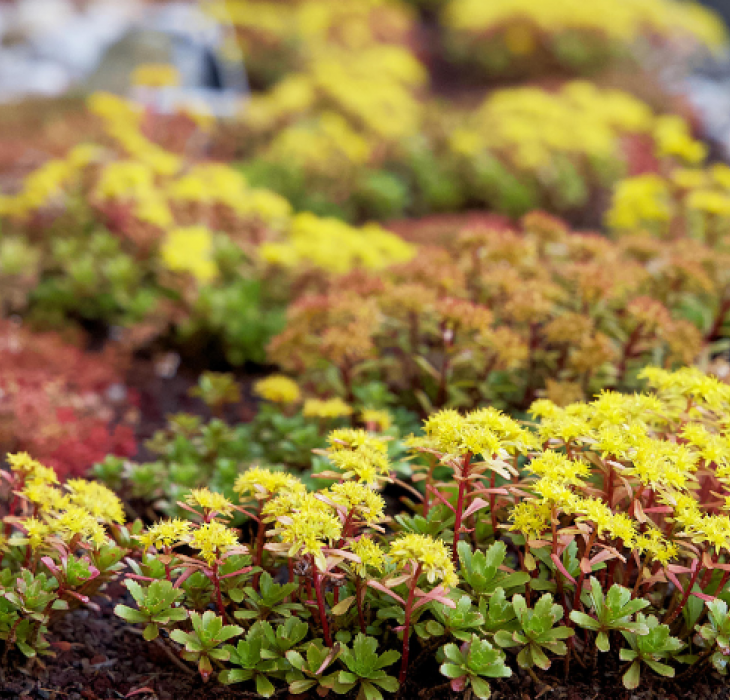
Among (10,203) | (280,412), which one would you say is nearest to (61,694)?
(280,412)

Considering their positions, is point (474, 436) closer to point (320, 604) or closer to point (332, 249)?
point (320, 604)

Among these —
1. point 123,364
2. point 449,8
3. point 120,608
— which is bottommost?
point 123,364

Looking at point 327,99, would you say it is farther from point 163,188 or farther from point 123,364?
point 123,364

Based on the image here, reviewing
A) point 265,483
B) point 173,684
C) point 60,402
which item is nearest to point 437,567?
point 265,483

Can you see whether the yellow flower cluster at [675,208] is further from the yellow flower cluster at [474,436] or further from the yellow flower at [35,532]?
the yellow flower at [35,532]

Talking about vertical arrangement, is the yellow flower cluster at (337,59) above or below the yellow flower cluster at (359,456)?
above

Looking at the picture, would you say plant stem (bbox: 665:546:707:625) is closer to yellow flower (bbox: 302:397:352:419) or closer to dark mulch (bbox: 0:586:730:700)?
dark mulch (bbox: 0:586:730:700)

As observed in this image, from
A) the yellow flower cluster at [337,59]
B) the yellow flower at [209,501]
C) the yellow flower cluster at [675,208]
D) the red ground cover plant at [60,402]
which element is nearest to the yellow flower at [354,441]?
the yellow flower at [209,501]
